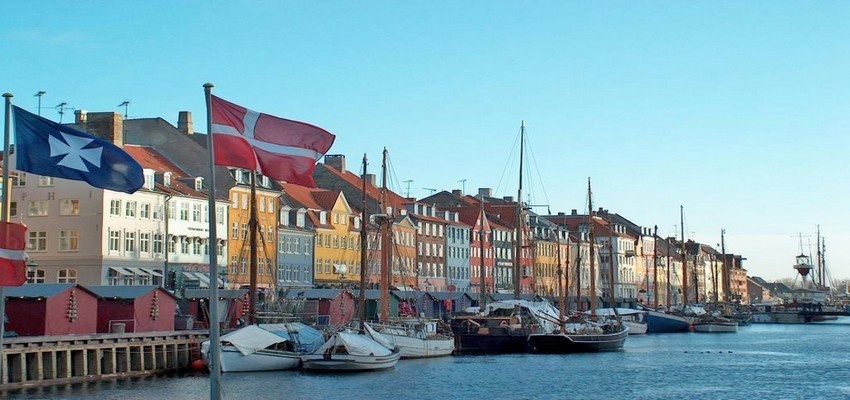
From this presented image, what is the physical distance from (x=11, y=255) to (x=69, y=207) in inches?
2438

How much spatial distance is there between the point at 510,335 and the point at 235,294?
1981 cm

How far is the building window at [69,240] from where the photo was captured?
83.2 metres

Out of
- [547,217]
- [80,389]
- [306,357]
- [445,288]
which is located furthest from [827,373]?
[547,217]

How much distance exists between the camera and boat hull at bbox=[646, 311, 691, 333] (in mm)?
135375

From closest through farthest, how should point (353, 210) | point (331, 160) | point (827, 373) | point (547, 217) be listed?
point (827, 373)
point (353, 210)
point (331, 160)
point (547, 217)

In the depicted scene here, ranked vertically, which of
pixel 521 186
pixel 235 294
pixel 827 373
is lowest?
pixel 827 373

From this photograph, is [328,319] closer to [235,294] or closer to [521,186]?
[235,294]

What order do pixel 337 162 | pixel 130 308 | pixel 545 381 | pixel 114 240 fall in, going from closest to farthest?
pixel 545 381
pixel 130 308
pixel 114 240
pixel 337 162

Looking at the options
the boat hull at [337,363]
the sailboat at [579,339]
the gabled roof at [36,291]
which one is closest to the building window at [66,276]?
the gabled roof at [36,291]

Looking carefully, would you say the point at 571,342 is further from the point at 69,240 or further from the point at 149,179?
the point at 69,240

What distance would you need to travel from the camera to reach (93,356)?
55438 millimetres

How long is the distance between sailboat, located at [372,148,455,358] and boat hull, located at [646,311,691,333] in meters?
59.7

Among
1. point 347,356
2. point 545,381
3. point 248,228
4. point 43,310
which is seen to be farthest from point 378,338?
point 248,228

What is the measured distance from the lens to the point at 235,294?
7538cm
